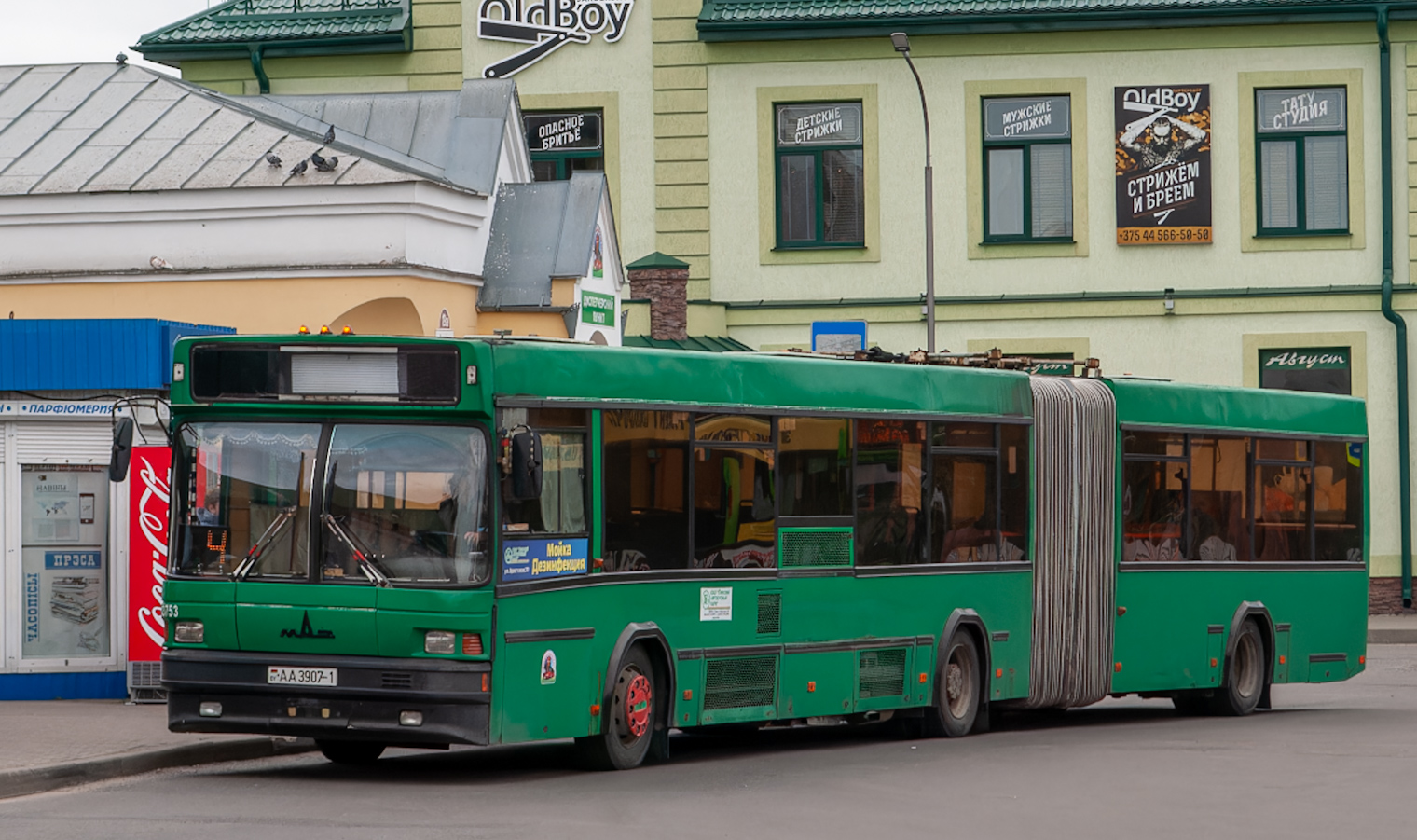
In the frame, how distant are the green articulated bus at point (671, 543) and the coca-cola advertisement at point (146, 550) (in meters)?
3.58

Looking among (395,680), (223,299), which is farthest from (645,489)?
(223,299)

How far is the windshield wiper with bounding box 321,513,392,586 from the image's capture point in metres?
11.9

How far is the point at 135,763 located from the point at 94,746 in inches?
22.6

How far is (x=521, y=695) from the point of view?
12.1 meters

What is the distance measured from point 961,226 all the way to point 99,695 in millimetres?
17670

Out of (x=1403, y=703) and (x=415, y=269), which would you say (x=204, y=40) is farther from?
Result: (x=1403, y=703)

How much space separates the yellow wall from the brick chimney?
10.4 m

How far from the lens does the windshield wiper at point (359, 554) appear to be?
11.9 m

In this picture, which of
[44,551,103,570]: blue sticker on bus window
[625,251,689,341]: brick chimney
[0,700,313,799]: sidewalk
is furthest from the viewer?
[625,251,689,341]: brick chimney

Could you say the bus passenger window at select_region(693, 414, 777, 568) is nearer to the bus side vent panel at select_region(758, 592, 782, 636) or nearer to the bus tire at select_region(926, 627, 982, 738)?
the bus side vent panel at select_region(758, 592, 782, 636)

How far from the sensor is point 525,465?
11.9m

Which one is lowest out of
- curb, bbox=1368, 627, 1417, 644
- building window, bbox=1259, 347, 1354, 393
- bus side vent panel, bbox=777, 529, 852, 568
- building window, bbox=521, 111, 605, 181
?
curb, bbox=1368, 627, 1417, 644

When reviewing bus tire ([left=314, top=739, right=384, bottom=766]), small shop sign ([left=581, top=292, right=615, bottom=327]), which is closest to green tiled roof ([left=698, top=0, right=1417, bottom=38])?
small shop sign ([left=581, top=292, right=615, bottom=327])

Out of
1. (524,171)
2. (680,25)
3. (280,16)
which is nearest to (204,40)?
(280,16)
